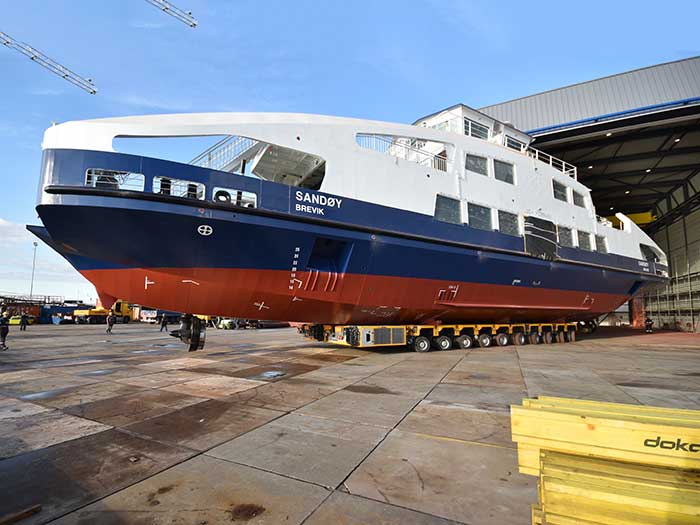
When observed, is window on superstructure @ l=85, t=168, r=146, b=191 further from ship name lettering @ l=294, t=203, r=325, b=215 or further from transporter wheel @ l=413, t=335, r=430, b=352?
transporter wheel @ l=413, t=335, r=430, b=352

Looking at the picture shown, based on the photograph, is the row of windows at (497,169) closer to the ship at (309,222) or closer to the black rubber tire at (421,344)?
the ship at (309,222)

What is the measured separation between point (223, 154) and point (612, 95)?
23163 millimetres

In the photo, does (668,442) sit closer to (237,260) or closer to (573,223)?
(237,260)

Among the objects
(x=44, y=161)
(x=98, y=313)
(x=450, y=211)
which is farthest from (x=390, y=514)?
(x=98, y=313)

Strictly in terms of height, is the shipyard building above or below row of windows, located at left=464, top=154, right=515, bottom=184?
above

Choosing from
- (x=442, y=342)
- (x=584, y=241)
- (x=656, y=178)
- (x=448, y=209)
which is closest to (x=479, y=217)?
(x=448, y=209)

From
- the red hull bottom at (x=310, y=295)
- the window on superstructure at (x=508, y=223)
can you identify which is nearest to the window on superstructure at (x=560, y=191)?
the window on superstructure at (x=508, y=223)

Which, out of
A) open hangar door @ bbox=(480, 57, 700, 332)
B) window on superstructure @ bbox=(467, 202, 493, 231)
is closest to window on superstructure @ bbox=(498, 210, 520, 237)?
window on superstructure @ bbox=(467, 202, 493, 231)

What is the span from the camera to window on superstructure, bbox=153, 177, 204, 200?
8188 millimetres

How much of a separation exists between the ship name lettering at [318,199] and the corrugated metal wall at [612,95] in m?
19.3

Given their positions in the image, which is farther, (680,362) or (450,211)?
(450,211)

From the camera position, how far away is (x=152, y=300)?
9.26 meters

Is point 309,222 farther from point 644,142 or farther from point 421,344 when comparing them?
point 644,142

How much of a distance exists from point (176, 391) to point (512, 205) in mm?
13047
